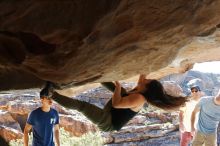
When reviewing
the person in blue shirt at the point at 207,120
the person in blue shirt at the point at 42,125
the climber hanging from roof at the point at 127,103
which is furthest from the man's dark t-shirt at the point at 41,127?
the person in blue shirt at the point at 207,120

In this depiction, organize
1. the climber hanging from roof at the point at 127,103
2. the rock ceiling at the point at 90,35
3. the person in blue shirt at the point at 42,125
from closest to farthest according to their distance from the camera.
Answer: the rock ceiling at the point at 90,35, the climber hanging from roof at the point at 127,103, the person in blue shirt at the point at 42,125

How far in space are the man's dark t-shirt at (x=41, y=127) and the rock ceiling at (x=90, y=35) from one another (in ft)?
6.37

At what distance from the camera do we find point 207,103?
6441 mm

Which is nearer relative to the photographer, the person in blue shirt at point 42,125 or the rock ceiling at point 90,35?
the rock ceiling at point 90,35

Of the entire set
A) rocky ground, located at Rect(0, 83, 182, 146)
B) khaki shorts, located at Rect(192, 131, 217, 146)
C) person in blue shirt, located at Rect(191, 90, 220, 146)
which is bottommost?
khaki shorts, located at Rect(192, 131, 217, 146)

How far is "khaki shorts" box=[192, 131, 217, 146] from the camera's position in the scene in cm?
661

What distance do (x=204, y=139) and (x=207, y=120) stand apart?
0.37 metres

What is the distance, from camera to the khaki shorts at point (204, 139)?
6609 millimetres

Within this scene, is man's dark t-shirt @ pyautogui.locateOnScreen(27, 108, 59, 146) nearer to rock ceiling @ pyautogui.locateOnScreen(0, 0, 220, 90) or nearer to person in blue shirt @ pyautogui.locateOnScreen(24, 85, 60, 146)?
person in blue shirt @ pyautogui.locateOnScreen(24, 85, 60, 146)

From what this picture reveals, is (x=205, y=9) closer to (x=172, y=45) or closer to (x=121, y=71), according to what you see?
(x=172, y=45)

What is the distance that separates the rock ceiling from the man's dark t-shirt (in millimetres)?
1941

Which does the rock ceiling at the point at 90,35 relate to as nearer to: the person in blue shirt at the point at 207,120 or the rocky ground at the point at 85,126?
the person in blue shirt at the point at 207,120

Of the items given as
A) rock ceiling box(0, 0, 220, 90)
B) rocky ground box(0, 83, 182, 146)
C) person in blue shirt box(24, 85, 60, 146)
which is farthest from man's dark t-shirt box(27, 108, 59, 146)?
rocky ground box(0, 83, 182, 146)

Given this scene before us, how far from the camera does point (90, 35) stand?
3064 mm
